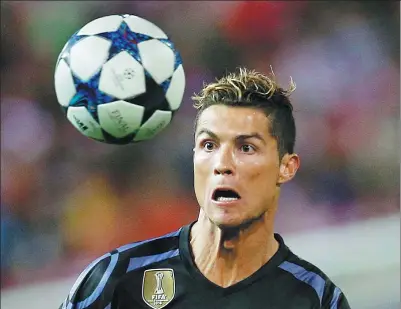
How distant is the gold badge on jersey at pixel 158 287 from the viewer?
2576mm

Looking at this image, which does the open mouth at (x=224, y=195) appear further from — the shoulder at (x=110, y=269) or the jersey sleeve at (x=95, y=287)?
the jersey sleeve at (x=95, y=287)

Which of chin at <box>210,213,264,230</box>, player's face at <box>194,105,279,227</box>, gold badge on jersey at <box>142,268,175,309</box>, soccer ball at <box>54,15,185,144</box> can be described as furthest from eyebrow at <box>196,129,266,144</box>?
gold badge on jersey at <box>142,268,175,309</box>

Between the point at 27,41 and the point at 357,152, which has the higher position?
the point at 27,41

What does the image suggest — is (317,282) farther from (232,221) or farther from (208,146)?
(208,146)

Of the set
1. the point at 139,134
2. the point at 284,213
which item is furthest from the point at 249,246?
the point at 284,213

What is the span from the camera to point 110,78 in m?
2.81

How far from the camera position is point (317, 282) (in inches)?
102

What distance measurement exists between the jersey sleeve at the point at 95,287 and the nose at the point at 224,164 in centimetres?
57

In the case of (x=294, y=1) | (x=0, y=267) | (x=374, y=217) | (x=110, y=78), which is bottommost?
(x=0, y=267)

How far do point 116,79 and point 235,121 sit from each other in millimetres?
613

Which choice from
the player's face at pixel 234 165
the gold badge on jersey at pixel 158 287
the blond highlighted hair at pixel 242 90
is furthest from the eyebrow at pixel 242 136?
the gold badge on jersey at pixel 158 287

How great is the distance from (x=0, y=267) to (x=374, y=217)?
9.77ft

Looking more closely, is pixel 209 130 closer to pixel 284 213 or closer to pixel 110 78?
pixel 110 78

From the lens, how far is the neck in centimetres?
254
